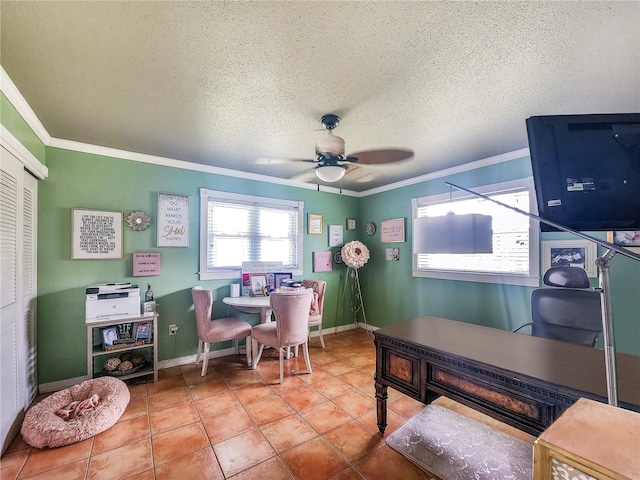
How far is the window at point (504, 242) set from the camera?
2996 mm

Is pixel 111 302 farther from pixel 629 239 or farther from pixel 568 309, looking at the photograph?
pixel 629 239

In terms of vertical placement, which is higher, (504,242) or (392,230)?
(392,230)

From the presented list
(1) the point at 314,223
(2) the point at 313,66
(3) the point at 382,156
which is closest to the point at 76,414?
(2) the point at 313,66

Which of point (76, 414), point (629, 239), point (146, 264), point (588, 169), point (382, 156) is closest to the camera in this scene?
point (588, 169)

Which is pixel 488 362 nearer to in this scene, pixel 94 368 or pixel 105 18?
pixel 105 18

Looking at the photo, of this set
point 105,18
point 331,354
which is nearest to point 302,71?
point 105,18

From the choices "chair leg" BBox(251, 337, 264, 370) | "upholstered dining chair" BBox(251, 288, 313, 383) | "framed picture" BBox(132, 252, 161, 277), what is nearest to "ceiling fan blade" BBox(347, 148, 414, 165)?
"upholstered dining chair" BBox(251, 288, 313, 383)

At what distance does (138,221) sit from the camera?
3076mm

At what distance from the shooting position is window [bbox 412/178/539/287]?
3.00 meters

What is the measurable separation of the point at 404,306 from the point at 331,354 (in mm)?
1369

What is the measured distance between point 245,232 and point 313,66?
263cm

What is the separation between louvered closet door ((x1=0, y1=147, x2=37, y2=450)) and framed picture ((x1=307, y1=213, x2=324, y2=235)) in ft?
10.3

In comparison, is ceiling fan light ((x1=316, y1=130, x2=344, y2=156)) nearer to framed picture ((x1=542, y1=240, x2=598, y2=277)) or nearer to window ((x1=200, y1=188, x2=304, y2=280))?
window ((x1=200, y1=188, x2=304, y2=280))

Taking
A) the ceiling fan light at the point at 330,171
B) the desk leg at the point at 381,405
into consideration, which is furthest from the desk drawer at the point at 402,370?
the ceiling fan light at the point at 330,171
